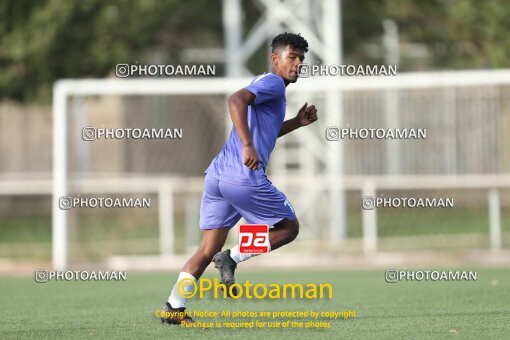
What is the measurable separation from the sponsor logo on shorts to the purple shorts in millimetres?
55

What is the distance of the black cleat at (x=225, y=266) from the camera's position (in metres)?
8.81

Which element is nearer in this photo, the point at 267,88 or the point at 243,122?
the point at 243,122

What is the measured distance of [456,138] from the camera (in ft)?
61.7

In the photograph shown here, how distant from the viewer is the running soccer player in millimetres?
8820

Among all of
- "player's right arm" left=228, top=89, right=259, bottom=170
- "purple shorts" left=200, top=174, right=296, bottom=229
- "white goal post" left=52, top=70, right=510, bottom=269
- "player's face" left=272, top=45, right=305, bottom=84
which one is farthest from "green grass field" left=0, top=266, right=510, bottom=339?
"white goal post" left=52, top=70, right=510, bottom=269

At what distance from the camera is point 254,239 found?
908 centimetres

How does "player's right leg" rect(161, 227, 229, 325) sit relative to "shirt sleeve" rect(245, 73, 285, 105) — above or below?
below

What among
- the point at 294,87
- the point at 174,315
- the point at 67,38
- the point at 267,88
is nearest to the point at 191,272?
the point at 174,315

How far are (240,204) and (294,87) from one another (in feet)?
31.6

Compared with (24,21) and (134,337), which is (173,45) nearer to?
(24,21)

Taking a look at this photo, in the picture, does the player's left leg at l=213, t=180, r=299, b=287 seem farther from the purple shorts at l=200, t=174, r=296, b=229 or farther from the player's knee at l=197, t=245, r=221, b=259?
the player's knee at l=197, t=245, r=221, b=259

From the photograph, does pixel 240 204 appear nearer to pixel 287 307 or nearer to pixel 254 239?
pixel 254 239

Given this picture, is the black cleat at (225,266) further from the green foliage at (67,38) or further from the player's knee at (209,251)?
the green foliage at (67,38)

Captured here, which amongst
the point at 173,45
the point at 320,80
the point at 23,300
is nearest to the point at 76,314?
the point at 23,300
